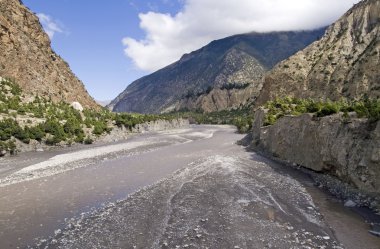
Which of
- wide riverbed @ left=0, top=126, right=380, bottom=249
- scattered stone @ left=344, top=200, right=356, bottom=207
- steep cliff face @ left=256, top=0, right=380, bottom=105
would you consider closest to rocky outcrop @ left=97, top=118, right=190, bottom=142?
steep cliff face @ left=256, top=0, right=380, bottom=105

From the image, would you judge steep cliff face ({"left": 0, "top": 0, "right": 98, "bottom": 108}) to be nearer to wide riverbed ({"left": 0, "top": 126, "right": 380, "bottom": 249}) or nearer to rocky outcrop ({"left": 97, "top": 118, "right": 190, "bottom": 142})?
rocky outcrop ({"left": 97, "top": 118, "right": 190, "bottom": 142})

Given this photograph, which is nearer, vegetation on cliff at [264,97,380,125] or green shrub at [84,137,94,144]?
Result: vegetation on cliff at [264,97,380,125]

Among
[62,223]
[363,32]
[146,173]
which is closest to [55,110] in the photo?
[146,173]

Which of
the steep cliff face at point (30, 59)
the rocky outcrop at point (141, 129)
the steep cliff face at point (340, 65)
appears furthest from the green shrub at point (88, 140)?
the steep cliff face at point (340, 65)

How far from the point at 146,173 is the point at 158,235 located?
17.9m

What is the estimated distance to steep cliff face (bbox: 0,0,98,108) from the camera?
93750 millimetres

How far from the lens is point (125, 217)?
20891mm

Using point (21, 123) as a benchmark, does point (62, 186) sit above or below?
below

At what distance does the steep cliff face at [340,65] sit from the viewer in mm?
92500

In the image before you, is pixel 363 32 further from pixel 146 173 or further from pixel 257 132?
pixel 146 173

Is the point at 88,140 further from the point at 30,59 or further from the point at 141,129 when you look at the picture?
the point at 30,59

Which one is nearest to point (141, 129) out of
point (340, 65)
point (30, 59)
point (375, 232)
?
point (30, 59)

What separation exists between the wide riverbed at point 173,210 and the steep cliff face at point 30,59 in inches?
2565

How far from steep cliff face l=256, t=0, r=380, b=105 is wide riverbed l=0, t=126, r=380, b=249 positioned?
6523 cm
